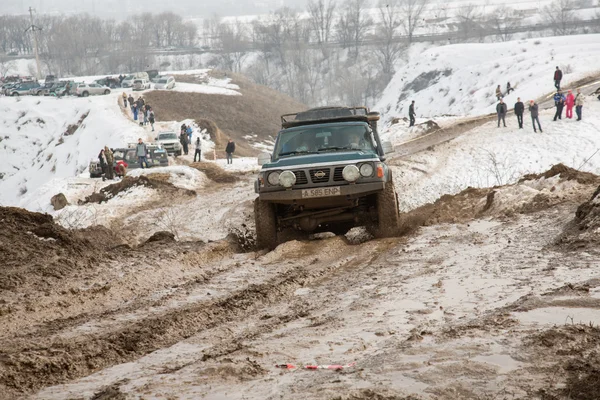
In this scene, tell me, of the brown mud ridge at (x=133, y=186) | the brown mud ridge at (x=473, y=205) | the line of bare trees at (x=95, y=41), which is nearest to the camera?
the brown mud ridge at (x=473, y=205)

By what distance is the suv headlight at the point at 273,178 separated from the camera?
1050cm

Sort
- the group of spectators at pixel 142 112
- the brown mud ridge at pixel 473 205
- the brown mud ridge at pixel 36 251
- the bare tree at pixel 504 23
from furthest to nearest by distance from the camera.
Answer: the bare tree at pixel 504 23 < the group of spectators at pixel 142 112 < the brown mud ridge at pixel 473 205 < the brown mud ridge at pixel 36 251

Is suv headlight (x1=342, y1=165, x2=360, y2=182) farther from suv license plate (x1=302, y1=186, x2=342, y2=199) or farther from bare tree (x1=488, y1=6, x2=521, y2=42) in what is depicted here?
bare tree (x1=488, y1=6, x2=521, y2=42)

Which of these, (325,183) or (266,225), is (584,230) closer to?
(325,183)

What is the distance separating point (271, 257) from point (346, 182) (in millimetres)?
1624

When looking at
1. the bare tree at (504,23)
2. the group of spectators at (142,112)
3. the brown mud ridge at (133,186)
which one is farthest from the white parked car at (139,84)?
the bare tree at (504,23)

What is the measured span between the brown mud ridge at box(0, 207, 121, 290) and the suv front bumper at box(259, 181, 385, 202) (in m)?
2.48

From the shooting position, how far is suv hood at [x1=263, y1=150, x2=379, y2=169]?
10.5m

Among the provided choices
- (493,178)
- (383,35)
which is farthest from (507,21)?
(493,178)

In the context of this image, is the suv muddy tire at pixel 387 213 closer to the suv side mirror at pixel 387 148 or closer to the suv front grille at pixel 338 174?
the suv side mirror at pixel 387 148

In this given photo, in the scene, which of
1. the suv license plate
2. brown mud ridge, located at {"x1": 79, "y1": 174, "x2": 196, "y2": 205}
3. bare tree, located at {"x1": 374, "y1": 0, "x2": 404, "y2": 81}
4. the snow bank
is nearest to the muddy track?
the suv license plate

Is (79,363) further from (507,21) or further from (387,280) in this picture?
(507,21)

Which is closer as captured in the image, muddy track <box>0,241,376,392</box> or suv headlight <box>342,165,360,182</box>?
muddy track <box>0,241,376,392</box>

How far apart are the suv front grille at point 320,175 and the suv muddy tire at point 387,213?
0.93 m
